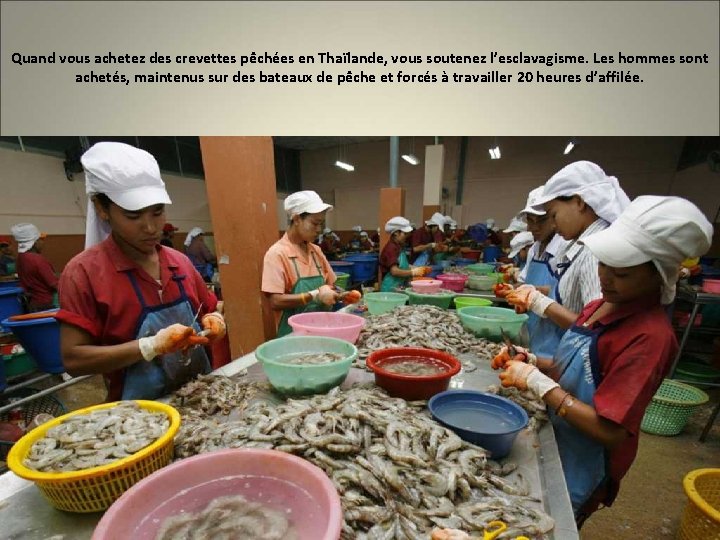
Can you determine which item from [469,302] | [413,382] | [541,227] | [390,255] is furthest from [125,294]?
[390,255]

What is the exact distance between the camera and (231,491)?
1.21 metres

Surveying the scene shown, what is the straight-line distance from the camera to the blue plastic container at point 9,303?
6.06 metres

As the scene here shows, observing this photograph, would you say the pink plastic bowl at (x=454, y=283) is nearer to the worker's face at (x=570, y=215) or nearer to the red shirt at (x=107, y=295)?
the worker's face at (x=570, y=215)

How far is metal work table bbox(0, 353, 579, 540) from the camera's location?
3.78 feet

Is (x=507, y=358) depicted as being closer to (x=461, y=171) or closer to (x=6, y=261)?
(x=6, y=261)

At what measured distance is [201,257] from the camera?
11.4 metres

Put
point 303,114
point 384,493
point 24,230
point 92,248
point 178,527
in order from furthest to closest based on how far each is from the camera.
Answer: point 24,230, point 303,114, point 92,248, point 384,493, point 178,527

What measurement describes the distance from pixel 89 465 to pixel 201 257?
11.3m

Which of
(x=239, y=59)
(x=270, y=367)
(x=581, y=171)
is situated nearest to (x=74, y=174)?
(x=239, y=59)

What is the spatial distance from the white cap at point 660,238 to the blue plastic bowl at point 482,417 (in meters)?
0.87

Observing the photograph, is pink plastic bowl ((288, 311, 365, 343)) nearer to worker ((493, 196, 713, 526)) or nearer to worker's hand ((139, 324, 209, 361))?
worker's hand ((139, 324, 209, 361))

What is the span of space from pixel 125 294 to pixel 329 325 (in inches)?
62.2

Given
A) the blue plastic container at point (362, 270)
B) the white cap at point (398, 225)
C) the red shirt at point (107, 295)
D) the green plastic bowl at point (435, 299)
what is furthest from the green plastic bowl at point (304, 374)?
the blue plastic container at point (362, 270)

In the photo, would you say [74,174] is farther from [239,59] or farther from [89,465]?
[89,465]
